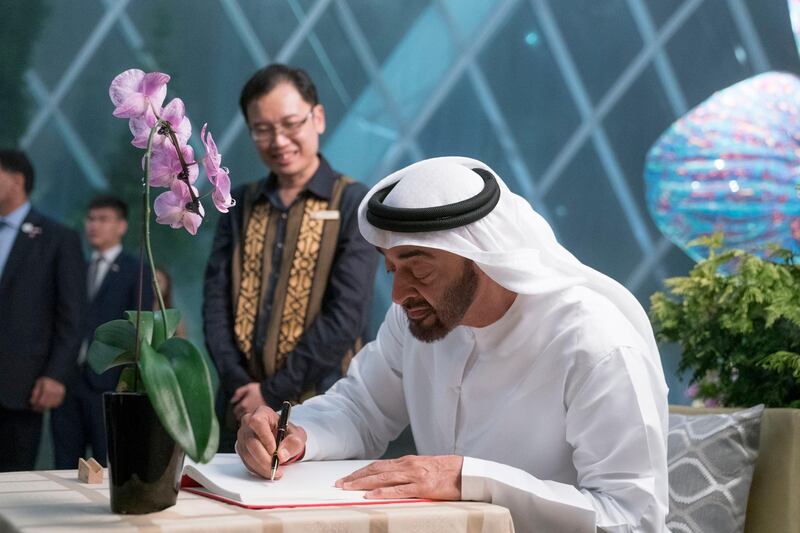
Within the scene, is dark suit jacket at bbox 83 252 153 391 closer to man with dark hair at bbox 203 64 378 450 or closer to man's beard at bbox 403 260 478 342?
man with dark hair at bbox 203 64 378 450

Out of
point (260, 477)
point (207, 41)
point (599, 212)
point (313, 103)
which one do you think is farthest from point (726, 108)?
point (260, 477)

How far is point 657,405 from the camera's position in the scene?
7.95ft

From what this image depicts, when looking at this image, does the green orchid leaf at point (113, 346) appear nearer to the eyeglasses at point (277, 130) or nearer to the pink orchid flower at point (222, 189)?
the pink orchid flower at point (222, 189)

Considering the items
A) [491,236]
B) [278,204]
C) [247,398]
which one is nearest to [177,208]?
[491,236]

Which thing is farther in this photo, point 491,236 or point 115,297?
point 115,297

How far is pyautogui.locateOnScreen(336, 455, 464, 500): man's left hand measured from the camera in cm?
199

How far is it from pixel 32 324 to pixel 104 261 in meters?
0.59

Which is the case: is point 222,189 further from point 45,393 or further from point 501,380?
point 45,393

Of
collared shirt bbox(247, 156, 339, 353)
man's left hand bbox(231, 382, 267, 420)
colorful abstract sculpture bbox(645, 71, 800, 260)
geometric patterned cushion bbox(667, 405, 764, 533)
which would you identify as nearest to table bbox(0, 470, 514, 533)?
geometric patterned cushion bbox(667, 405, 764, 533)

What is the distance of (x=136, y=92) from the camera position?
1875mm

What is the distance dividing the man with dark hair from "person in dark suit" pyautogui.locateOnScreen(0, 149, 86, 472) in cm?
117

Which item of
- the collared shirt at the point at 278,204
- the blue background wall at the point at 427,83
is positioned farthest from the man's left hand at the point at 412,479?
the blue background wall at the point at 427,83

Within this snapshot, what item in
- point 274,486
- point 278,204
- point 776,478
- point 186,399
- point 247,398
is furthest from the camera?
point 278,204

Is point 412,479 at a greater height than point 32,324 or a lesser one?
lesser
